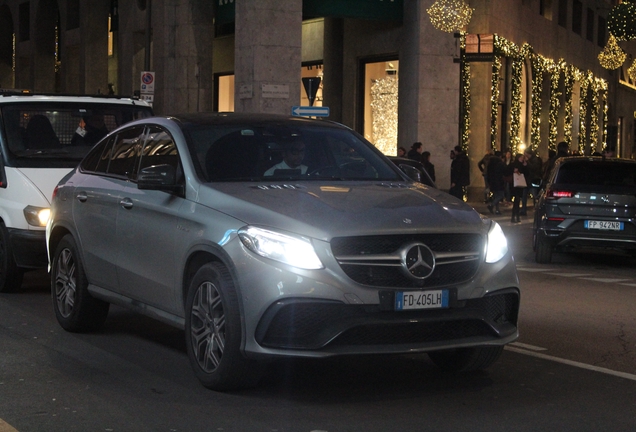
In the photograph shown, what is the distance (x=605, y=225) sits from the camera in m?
15.6

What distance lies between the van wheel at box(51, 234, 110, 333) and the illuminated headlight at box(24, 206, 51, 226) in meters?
1.87

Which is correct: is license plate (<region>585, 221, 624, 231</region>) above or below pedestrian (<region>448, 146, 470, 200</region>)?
below

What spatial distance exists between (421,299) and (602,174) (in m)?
10.2

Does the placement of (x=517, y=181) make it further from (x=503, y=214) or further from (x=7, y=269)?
(x=7, y=269)

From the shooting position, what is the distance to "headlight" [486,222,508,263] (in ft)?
21.8

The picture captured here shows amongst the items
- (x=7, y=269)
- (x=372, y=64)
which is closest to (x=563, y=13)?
(x=372, y=64)

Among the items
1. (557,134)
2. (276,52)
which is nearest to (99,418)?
(276,52)

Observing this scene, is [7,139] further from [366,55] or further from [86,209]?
[366,55]

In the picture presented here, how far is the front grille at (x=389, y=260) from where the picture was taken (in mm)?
6148

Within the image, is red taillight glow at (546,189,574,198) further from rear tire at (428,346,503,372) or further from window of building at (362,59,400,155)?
window of building at (362,59,400,155)

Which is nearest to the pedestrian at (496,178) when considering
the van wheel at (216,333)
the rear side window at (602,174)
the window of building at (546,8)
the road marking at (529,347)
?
the window of building at (546,8)

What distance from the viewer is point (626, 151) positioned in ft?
205

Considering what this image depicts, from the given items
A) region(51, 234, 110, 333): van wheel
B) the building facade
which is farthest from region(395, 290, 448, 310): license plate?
the building facade

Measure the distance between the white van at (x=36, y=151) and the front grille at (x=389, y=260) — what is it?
5385 millimetres
